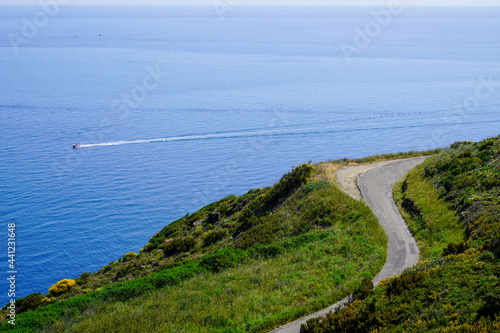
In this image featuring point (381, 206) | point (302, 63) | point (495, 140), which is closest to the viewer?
point (381, 206)

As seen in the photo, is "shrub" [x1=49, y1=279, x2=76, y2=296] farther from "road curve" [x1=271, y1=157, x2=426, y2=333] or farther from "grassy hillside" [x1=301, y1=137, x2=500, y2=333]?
"grassy hillside" [x1=301, y1=137, x2=500, y2=333]

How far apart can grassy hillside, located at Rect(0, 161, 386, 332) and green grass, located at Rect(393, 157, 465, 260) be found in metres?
2.45

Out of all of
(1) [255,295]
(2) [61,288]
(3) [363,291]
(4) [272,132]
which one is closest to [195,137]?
(4) [272,132]

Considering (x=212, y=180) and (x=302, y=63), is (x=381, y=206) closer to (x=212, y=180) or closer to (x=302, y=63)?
(x=212, y=180)

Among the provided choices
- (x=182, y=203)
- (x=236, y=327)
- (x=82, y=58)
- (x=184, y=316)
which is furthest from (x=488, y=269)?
(x=82, y=58)

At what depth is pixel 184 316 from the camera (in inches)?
714

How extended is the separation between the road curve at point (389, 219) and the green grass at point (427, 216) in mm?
509

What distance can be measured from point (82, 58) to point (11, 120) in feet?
253

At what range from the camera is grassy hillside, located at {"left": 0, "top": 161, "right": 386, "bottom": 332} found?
59.8ft
